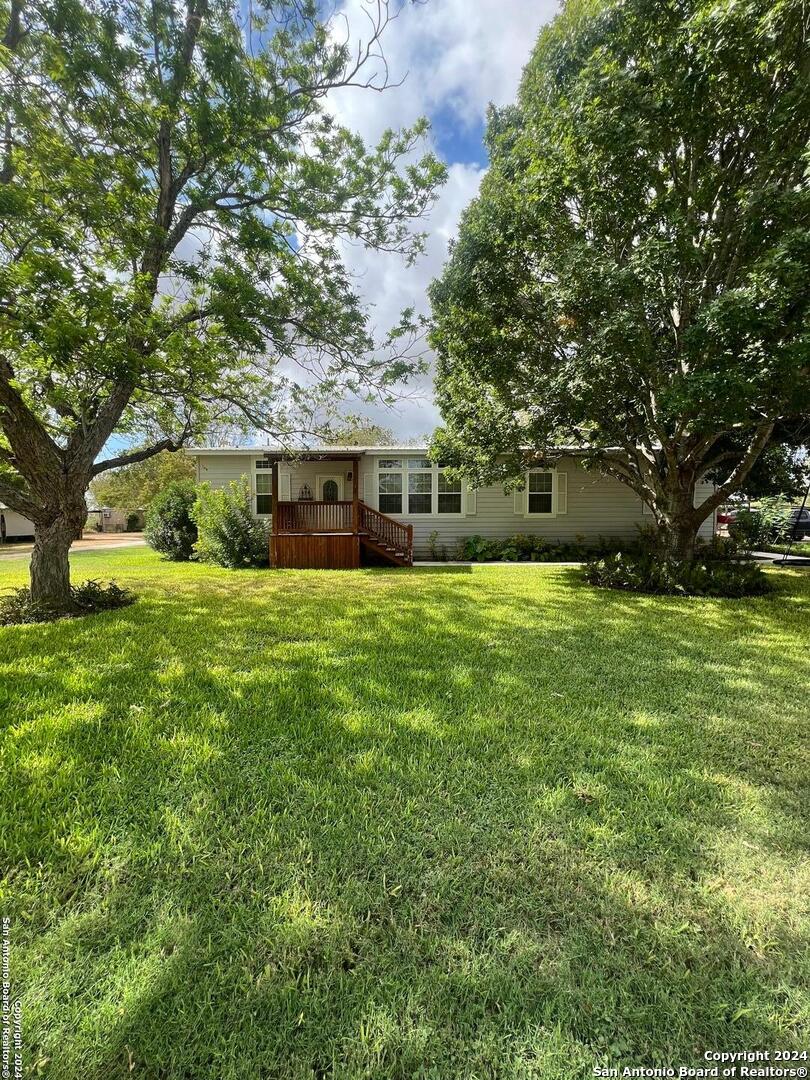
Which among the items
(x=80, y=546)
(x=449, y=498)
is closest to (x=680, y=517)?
(x=449, y=498)

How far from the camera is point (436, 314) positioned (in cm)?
855

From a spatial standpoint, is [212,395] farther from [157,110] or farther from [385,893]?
[385,893]

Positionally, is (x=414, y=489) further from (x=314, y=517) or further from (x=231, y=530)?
(x=231, y=530)

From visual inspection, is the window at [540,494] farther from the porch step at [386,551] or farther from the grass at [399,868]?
the grass at [399,868]

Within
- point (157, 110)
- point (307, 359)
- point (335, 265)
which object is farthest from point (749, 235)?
point (157, 110)

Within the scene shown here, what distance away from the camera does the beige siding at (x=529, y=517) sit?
41.3ft

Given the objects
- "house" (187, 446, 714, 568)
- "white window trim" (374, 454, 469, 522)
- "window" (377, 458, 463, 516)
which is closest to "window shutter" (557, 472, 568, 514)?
"house" (187, 446, 714, 568)

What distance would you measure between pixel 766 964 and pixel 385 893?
1.25 metres

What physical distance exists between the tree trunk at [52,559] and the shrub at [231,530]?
474 cm

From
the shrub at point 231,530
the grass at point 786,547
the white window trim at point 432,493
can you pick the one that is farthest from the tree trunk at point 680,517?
the grass at point 786,547

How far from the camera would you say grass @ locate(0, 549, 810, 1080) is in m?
1.17

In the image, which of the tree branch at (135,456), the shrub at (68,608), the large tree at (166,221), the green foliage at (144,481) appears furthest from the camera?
the green foliage at (144,481)

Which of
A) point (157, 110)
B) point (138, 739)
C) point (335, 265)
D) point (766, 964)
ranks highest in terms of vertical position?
point (157, 110)

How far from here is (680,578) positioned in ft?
24.4
